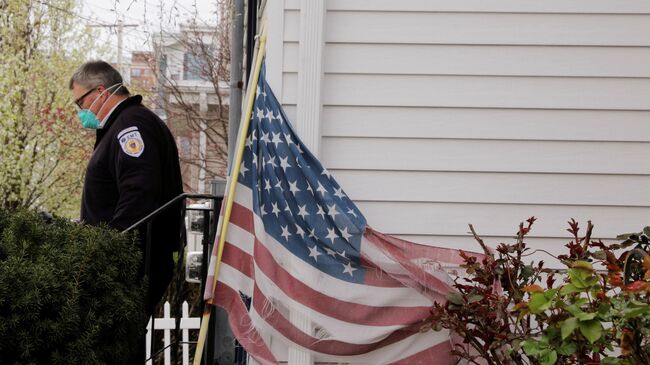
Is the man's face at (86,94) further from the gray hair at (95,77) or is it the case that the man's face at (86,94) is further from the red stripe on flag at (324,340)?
the red stripe on flag at (324,340)

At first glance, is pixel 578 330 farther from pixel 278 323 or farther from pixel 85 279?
pixel 85 279

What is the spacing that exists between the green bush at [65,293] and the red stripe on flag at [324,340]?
2.26 ft

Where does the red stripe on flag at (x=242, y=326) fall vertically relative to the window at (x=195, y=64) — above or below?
below

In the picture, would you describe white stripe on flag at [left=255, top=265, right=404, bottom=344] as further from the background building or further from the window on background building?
the window on background building

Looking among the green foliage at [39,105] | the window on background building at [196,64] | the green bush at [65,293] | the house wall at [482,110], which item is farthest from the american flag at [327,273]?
the green foliage at [39,105]

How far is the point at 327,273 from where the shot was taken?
4.50 m

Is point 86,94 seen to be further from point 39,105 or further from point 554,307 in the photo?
point 39,105

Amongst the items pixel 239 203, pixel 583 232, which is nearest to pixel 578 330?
pixel 583 232

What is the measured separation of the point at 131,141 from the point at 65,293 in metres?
1.33

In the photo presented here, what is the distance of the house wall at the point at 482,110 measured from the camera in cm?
455

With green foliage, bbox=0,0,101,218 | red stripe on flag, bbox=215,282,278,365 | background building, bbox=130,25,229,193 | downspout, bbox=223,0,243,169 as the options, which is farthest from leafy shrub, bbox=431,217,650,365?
green foliage, bbox=0,0,101,218

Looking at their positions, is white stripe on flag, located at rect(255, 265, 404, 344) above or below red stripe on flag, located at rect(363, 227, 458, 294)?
below

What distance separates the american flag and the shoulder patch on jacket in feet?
3.30

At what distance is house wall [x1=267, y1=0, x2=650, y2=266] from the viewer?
14.9 ft
